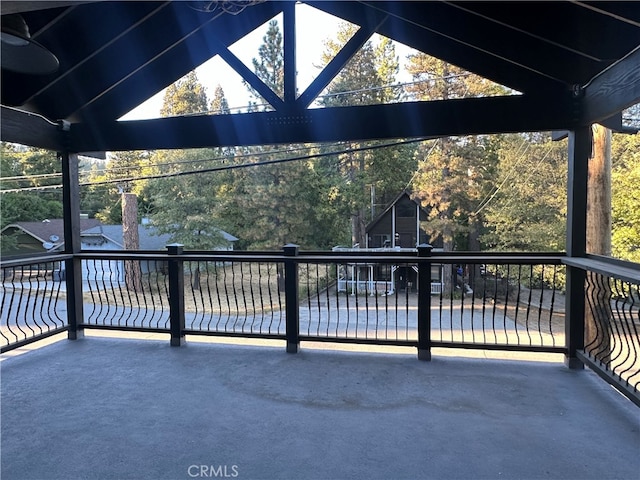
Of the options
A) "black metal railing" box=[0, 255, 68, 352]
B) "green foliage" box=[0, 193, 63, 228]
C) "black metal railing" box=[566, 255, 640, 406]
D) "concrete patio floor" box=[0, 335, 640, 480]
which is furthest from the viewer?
"green foliage" box=[0, 193, 63, 228]

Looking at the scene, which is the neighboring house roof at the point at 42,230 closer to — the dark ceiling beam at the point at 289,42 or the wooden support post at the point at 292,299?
the wooden support post at the point at 292,299

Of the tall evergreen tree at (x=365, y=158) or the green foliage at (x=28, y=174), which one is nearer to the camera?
the tall evergreen tree at (x=365, y=158)

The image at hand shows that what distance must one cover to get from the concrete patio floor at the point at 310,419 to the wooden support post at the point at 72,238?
69 centimetres

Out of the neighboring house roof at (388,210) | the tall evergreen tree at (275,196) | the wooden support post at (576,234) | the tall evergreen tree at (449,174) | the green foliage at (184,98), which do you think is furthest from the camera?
the green foliage at (184,98)

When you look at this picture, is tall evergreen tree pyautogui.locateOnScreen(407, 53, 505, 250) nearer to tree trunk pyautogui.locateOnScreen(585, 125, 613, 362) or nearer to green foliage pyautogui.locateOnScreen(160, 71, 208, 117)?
tree trunk pyautogui.locateOnScreen(585, 125, 613, 362)

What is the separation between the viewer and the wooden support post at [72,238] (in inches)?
165

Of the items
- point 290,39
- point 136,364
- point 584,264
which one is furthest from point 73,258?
point 584,264

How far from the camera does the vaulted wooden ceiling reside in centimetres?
286

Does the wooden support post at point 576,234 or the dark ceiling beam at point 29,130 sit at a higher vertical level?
the dark ceiling beam at point 29,130

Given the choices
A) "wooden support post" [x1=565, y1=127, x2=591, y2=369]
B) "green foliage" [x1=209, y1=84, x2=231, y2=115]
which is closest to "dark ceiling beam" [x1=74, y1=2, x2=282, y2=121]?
"wooden support post" [x1=565, y1=127, x2=591, y2=369]

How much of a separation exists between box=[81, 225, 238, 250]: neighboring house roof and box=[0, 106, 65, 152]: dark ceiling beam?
12.1 meters

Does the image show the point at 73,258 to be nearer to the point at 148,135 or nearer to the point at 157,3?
the point at 148,135

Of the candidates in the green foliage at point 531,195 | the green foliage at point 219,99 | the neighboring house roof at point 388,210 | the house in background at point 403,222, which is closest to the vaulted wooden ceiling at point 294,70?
the green foliage at point 531,195

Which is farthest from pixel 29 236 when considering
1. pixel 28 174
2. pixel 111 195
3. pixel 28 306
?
pixel 28 306
